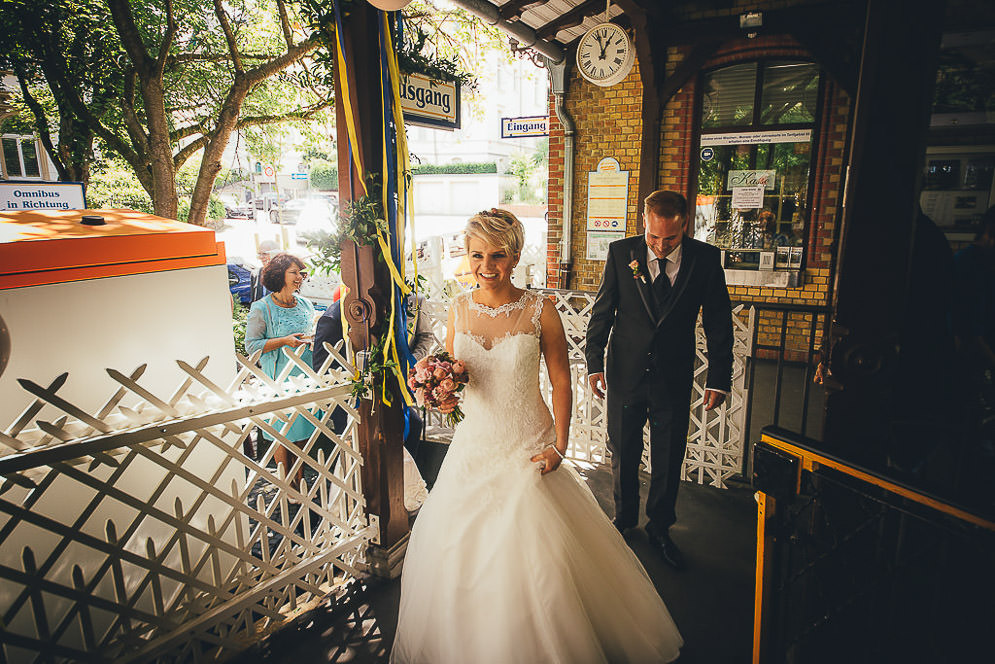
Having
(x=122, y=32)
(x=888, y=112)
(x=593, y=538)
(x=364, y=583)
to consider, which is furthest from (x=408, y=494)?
(x=122, y=32)

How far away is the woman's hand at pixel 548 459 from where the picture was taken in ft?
8.36

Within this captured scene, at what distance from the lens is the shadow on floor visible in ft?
8.83

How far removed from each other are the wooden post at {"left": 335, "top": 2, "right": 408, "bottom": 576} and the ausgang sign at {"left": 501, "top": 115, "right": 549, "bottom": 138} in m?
5.92

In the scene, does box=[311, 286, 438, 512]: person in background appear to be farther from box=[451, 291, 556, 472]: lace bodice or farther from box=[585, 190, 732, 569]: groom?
box=[585, 190, 732, 569]: groom

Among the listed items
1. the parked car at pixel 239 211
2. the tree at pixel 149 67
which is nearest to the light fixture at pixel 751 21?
the tree at pixel 149 67

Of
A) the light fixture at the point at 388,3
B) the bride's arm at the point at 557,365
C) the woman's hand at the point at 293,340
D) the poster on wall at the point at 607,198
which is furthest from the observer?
the poster on wall at the point at 607,198

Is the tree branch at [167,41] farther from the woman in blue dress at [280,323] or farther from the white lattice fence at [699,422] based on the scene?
the white lattice fence at [699,422]

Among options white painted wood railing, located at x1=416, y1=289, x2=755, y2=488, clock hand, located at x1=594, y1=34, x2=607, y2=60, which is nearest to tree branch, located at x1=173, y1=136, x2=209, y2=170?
white painted wood railing, located at x1=416, y1=289, x2=755, y2=488

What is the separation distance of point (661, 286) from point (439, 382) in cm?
155

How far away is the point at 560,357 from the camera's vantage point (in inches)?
105

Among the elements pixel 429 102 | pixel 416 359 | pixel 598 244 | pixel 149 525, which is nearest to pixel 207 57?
pixel 429 102

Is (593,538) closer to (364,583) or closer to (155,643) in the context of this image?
(364,583)

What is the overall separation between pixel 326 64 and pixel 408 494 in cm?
276

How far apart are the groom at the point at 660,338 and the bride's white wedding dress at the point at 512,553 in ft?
2.67
